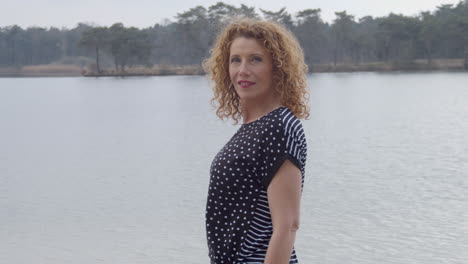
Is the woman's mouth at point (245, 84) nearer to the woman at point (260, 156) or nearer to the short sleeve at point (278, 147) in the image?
the woman at point (260, 156)

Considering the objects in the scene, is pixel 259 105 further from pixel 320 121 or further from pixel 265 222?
pixel 320 121

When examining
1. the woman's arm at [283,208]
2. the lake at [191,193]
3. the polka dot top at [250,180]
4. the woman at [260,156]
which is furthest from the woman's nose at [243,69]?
the lake at [191,193]

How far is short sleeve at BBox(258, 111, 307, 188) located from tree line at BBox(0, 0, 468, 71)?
182 feet

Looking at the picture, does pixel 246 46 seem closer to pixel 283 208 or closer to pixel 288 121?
pixel 288 121

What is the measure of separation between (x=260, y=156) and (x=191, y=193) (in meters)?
6.56

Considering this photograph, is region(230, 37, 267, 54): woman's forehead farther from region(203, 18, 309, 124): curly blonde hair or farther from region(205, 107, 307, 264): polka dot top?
region(205, 107, 307, 264): polka dot top

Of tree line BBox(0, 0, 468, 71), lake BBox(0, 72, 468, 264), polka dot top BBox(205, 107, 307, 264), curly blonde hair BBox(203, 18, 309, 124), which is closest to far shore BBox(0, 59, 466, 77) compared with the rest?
tree line BBox(0, 0, 468, 71)

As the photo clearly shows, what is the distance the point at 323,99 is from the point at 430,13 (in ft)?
143

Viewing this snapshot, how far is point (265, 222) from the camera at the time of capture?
5.37 ft

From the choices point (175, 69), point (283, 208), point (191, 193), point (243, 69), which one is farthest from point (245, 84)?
point (175, 69)

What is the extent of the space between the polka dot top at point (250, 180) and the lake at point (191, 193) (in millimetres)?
3821

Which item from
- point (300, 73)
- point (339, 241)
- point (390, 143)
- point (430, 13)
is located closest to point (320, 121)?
point (390, 143)

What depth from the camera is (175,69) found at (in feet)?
226

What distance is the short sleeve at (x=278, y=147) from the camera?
1574 millimetres
